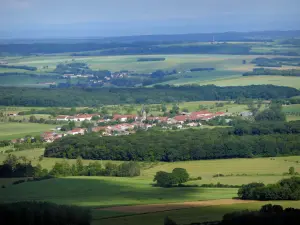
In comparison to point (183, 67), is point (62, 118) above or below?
below

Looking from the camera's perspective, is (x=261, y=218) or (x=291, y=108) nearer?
(x=261, y=218)

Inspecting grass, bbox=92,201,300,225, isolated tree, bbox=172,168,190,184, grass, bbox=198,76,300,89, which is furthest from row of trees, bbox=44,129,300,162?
grass, bbox=198,76,300,89

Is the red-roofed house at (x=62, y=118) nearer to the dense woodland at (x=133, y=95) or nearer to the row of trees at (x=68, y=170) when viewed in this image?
the dense woodland at (x=133, y=95)

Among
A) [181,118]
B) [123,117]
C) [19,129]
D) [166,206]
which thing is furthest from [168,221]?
[123,117]

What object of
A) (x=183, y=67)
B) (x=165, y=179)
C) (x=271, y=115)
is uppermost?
(x=165, y=179)

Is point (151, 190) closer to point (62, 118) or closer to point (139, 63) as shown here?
point (62, 118)

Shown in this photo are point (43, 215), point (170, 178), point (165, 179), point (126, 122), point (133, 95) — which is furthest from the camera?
point (133, 95)
